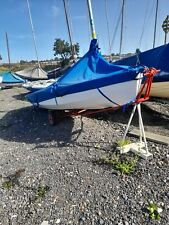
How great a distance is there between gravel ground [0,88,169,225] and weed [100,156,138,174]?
11 centimetres

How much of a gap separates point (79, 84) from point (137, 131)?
6.87ft

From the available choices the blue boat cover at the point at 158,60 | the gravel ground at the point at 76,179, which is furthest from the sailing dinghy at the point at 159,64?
the gravel ground at the point at 76,179

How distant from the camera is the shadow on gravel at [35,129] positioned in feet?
22.4

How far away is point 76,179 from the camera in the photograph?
467cm

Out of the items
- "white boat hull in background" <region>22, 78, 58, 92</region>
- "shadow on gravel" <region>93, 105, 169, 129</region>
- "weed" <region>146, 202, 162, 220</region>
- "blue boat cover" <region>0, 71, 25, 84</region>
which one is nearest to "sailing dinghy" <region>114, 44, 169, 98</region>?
"shadow on gravel" <region>93, 105, 169, 129</region>

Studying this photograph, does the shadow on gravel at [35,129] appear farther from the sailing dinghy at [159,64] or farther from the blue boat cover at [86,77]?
the sailing dinghy at [159,64]

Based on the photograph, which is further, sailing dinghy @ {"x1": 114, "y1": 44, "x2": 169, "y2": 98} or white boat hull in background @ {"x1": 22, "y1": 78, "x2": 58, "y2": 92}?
white boat hull in background @ {"x1": 22, "y1": 78, "x2": 58, "y2": 92}

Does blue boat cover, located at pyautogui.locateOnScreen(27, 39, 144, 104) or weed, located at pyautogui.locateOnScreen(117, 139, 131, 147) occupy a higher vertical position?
blue boat cover, located at pyautogui.locateOnScreen(27, 39, 144, 104)

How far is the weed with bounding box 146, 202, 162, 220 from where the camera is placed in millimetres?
3457

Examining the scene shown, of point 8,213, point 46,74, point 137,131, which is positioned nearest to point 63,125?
point 137,131

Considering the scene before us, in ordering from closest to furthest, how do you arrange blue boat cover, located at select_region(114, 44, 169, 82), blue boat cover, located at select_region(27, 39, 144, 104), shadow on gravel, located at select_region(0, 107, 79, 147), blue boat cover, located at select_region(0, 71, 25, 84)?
blue boat cover, located at select_region(27, 39, 144, 104) → shadow on gravel, located at select_region(0, 107, 79, 147) → blue boat cover, located at select_region(114, 44, 169, 82) → blue boat cover, located at select_region(0, 71, 25, 84)

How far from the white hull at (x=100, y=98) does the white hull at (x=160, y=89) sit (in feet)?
9.18

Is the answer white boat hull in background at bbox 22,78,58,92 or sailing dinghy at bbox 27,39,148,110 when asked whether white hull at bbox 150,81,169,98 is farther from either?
white boat hull in background at bbox 22,78,58,92

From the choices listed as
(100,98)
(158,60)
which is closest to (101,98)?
(100,98)
